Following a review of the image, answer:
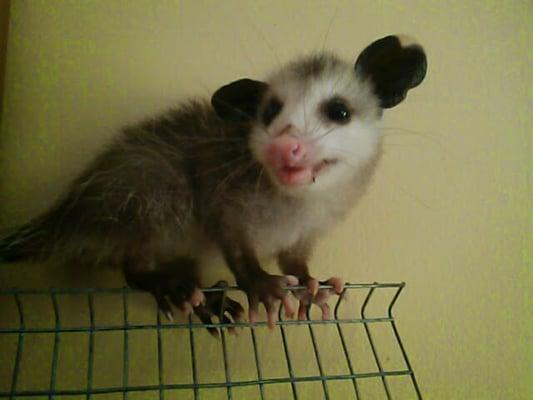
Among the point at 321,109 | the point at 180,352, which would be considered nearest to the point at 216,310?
the point at 180,352

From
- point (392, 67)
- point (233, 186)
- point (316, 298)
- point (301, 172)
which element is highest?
point (392, 67)

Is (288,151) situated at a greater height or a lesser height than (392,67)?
lesser

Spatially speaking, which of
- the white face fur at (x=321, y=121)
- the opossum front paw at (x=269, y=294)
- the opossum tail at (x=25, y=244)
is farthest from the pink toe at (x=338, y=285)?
the opossum tail at (x=25, y=244)

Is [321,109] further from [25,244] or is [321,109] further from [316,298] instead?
[25,244]

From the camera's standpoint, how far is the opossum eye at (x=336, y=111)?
1054mm

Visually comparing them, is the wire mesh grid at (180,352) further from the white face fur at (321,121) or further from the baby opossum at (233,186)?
the white face fur at (321,121)

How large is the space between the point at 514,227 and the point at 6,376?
148 centimetres

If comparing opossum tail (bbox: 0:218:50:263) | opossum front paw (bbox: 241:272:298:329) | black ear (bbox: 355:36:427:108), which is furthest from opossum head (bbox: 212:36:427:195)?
opossum tail (bbox: 0:218:50:263)

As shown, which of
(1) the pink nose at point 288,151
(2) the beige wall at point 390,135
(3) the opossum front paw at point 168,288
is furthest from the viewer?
(2) the beige wall at point 390,135

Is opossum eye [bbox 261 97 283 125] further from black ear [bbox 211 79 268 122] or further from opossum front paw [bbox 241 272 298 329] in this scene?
opossum front paw [bbox 241 272 298 329]

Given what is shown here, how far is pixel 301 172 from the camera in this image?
38.2 inches

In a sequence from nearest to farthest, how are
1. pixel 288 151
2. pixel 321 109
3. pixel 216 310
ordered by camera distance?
1. pixel 288 151
2. pixel 321 109
3. pixel 216 310

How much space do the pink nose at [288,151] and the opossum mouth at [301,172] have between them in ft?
0.05

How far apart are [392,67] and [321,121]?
0.24 metres
